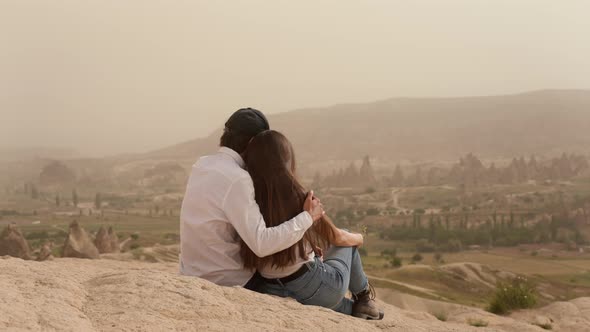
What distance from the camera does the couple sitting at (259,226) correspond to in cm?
494

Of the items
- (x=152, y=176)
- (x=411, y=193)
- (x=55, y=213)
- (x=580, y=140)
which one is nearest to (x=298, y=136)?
(x=152, y=176)

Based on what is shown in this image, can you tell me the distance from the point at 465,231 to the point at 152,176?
96.3m

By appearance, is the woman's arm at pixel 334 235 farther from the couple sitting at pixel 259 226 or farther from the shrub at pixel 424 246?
the shrub at pixel 424 246

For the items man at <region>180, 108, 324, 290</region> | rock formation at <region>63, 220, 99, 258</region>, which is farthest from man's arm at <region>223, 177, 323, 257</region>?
rock formation at <region>63, 220, 99, 258</region>

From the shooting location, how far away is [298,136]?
198 metres

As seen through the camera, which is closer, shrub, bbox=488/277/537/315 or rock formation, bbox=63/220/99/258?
shrub, bbox=488/277/537/315

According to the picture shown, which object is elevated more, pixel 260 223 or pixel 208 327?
pixel 260 223

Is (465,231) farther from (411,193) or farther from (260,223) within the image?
(260,223)

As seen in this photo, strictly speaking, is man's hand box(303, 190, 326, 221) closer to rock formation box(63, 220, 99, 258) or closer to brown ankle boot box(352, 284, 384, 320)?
brown ankle boot box(352, 284, 384, 320)

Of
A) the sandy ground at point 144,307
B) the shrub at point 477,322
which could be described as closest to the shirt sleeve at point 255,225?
the sandy ground at point 144,307

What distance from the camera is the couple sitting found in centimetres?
494

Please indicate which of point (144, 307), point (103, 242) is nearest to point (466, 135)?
point (103, 242)

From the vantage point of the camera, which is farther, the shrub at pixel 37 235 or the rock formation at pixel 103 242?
the shrub at pixel 37 235

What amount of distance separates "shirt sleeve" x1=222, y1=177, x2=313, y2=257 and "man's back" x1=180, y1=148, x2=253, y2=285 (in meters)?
0.06
